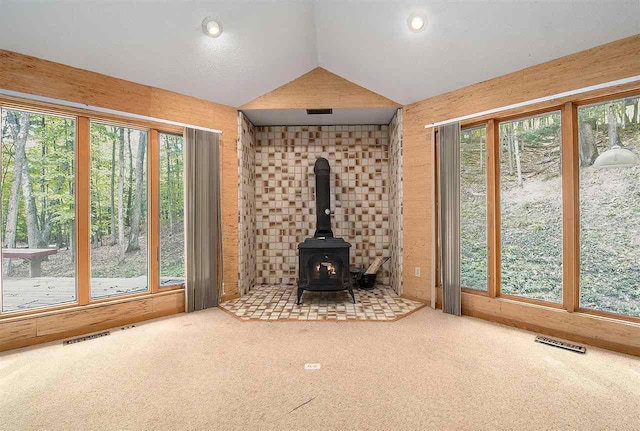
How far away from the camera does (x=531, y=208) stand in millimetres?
2734

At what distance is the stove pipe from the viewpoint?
371 cm

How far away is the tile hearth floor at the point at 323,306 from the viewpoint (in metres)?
2.92

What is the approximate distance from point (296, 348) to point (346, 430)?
92cm

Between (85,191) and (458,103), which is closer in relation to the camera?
(85,191)

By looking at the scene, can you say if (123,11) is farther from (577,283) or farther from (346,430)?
(577,283)

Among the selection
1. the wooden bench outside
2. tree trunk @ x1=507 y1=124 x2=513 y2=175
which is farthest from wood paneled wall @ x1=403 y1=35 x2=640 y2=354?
the wooden bench outside

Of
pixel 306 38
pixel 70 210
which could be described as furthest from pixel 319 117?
pixel 70 210

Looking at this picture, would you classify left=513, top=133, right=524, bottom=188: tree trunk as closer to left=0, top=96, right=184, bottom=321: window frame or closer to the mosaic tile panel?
the mosaic tile panel

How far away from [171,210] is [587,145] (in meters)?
4.07

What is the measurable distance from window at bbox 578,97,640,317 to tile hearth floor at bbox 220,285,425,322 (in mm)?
1544

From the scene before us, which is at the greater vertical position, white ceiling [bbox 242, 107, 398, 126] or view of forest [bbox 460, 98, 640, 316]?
white ceiling [bbox 242, 107, 398, 126]

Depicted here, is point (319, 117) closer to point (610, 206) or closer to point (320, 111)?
point (320, 111)

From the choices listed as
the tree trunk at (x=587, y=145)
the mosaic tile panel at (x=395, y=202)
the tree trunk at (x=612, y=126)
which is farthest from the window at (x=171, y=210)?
the tree trunk at (x=612, y=126)

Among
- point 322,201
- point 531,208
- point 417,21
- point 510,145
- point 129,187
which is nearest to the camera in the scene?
point 417,21
